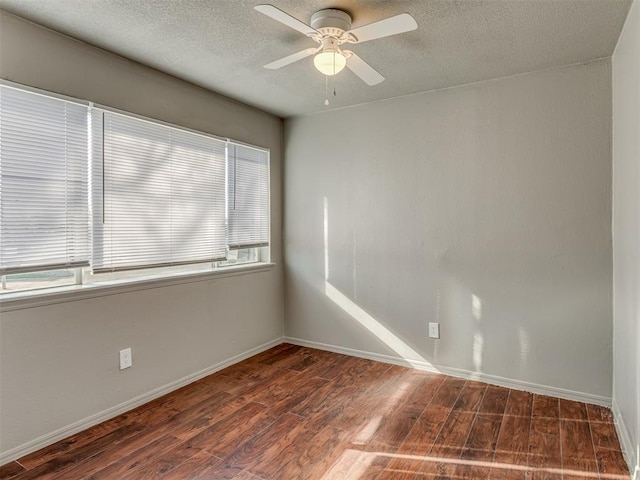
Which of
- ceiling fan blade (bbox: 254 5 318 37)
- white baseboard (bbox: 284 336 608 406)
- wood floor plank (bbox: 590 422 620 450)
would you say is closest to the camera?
ceiling fan blade (bbox: 254 5 318 37)

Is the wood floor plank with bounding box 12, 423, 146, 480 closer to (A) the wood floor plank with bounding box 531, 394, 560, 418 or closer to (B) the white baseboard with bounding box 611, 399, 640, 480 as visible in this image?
(A) the wood floor plank with bounding box 531, 394, 560, 418

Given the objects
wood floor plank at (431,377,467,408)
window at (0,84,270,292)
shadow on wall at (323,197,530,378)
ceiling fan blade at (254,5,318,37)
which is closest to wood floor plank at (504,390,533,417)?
shadow on wall at (323,197,530,378)

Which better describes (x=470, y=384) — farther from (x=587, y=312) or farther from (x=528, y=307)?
(x=587, y=312)

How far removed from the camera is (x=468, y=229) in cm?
310

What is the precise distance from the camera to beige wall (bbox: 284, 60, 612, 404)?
266 centimetres

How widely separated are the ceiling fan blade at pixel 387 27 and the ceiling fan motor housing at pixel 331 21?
4.5 inches

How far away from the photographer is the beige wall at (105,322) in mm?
2107

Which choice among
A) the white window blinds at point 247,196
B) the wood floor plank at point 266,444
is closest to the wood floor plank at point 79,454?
the wood floor plank at point 266,444

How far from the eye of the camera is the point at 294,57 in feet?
6.96

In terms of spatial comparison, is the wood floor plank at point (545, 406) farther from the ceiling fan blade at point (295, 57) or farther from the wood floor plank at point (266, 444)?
the ceiling fan blade at point (295, 57)

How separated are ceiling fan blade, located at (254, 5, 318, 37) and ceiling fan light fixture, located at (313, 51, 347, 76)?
4.8 inches

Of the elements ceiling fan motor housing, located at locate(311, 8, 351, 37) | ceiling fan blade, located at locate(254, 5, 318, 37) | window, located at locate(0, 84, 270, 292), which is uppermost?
ceiling fan motor housing, located at locate(311, 8, 351, 37)

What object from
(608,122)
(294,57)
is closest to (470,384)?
(608,122)

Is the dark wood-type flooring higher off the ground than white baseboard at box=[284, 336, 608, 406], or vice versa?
white baseboard at box=[284, 336, 608, 406]
